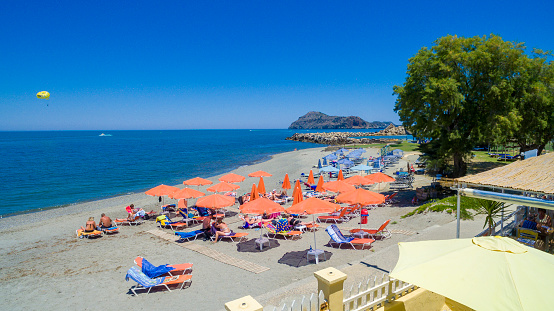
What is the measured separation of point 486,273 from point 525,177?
198 inches

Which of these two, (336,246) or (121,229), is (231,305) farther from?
(121,229)

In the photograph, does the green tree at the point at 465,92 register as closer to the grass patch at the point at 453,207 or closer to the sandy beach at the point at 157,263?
the grass patch at the point at 453,207

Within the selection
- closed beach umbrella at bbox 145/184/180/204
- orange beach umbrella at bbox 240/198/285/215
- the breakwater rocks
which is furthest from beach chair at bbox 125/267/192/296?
the breakwater rocks

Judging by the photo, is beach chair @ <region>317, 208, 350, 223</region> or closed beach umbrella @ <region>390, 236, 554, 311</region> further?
beach chair @ <region>317, 208, 350, 223</region>

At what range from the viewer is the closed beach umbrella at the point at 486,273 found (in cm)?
325

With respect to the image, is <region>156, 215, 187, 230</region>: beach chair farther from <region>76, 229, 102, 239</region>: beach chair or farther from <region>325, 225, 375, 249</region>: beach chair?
<region>325, 225, 375, 249</region>: beach chair

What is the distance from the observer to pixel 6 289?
866 cm

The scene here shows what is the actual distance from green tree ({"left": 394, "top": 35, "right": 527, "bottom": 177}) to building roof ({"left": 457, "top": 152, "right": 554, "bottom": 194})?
29.1 ft

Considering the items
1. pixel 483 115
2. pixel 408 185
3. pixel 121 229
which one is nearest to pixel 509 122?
pixel 483 115

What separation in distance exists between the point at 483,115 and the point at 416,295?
16.2 m

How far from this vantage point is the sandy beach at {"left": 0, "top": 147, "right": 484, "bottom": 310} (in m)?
7.41

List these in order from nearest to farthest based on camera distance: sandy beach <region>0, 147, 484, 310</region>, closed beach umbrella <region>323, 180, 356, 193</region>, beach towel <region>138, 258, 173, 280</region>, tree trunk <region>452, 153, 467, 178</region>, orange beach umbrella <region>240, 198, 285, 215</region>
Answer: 1. sandy beach <region>0, 147, 484, 310</region>
2. beach towel <region>138, 258, 173, 280</region>
3. orange beach umbrella <region>240, 198, 285, 215</region>
4. closed beach umbrella <region>323, 180, 356, 193</region>
5. tree trunk <region>452, 153, 467, 178</region>

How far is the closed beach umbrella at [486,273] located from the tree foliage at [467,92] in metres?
14.5

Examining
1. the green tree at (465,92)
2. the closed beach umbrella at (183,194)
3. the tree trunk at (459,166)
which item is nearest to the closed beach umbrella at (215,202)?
the closed beach umbrella at (183,194)
